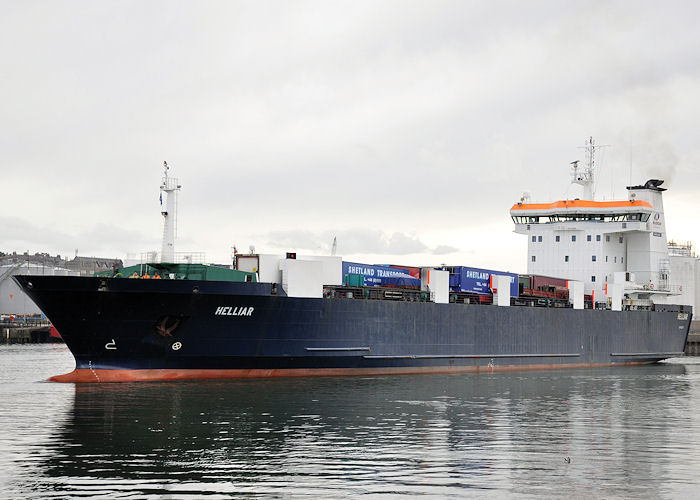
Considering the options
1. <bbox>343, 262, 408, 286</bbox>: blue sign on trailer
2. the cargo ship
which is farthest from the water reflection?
<bbox>343, 262, 408, 286</bbox>: blue sign on trailer

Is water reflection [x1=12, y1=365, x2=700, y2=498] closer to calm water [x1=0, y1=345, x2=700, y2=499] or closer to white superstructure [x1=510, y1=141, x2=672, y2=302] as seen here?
calm water [x1=0, y1=345, x2=700, y2=499]

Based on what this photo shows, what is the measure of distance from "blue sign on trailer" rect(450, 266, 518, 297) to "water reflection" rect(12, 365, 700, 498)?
10167mm

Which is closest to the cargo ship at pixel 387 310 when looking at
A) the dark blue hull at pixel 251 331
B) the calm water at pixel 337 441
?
the dark blue hull at pixel 251 331

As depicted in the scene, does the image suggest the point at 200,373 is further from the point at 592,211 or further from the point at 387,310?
the point at 592,211

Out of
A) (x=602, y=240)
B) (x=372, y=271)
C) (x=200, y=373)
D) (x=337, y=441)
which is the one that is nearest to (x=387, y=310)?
(x=372, y=271)

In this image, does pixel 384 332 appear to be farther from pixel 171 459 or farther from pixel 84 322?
pixel 171 459

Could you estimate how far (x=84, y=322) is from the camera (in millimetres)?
26719

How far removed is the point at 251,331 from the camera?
95.0ft

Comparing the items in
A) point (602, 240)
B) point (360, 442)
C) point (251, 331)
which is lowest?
point (360, 442)

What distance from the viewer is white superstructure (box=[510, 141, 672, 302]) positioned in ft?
165

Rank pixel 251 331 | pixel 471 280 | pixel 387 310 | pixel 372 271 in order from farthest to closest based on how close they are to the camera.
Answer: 1. pixel 471 280
2. pixel 372 271
3. pixel 387 310
4. pixel 251 331

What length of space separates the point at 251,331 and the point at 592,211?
28.8 meters

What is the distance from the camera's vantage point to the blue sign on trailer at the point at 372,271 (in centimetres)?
3423

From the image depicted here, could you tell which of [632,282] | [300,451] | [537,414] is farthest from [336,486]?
[632,282]
